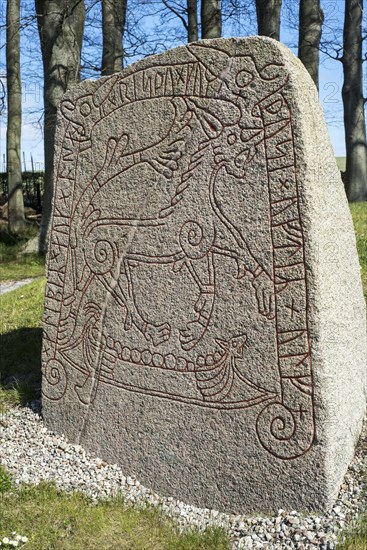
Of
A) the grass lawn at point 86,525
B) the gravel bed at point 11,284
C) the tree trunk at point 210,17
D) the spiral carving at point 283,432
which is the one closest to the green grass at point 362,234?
the spiral carving at point 283,432

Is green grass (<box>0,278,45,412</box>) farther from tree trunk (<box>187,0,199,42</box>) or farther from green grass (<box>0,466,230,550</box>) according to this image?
tree trunk (<box>187,0,199,42</box>)

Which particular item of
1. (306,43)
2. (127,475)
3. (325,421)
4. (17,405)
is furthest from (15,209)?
(325,421)

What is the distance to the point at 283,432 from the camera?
2967 mm

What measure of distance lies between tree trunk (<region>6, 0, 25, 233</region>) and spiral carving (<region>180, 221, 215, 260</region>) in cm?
978

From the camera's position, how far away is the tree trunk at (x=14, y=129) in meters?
12.5

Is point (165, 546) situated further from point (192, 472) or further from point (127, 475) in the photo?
point (127, 475)

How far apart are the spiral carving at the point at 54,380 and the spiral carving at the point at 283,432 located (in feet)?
4.26

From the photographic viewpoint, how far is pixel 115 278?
3.51 m

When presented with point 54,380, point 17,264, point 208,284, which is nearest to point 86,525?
point 54,380

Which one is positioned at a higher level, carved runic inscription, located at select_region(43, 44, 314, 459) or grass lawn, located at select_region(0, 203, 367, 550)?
carved runic inscription, located at select_region(43, 44, 314, 459)

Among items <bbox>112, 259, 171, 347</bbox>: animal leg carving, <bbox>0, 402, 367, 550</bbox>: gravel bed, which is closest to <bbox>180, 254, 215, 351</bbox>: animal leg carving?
<bbox>112, 259, 171, 347</bbox>: animal leg carving

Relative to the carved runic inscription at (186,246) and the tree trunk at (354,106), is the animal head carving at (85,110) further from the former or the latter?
the tree trunk at (354,106)

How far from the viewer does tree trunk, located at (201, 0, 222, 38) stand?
10.1 metres

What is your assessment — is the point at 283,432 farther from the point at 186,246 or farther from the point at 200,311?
the point at 186,246
